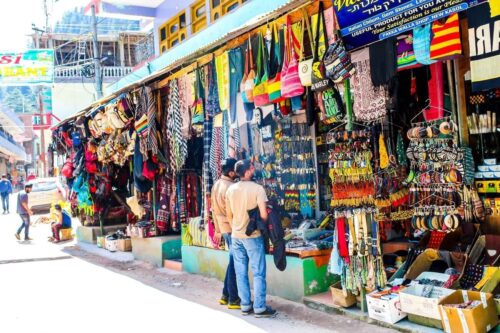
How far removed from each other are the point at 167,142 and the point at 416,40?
17.2 feet

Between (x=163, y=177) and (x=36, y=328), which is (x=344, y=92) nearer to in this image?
(x=36, y=328)

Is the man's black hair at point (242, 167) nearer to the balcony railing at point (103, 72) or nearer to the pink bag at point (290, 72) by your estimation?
the pink bag at point (290, 72)

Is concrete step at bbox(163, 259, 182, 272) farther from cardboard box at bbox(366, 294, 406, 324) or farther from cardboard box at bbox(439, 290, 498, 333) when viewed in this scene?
cardboard box at bbox(439, 290, 498, 333)

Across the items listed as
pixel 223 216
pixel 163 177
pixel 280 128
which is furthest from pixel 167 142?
pixel 223 216

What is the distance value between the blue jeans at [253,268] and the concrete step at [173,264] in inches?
126

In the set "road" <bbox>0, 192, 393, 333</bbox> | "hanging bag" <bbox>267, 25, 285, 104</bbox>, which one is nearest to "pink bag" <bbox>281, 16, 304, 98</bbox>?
"hanging bag" <bbox>267, 25, 285, 104</bbox>

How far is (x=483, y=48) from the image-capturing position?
175 inches

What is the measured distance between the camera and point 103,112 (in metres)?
10.9

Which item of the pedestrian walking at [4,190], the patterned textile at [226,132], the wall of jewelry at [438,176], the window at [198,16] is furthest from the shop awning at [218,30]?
the pedestrian walking at [4,190]

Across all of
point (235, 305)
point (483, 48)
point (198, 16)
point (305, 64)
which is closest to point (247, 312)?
point (235, 305)

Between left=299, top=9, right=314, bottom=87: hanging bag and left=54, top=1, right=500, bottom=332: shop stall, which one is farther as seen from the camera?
left=299, top=9, right=314, bottom=87: hanging bag

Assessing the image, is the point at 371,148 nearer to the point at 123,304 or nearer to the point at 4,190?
the point at 123,304

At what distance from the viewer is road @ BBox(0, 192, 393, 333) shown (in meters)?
5.66

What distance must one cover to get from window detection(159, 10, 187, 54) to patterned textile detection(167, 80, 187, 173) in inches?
215
